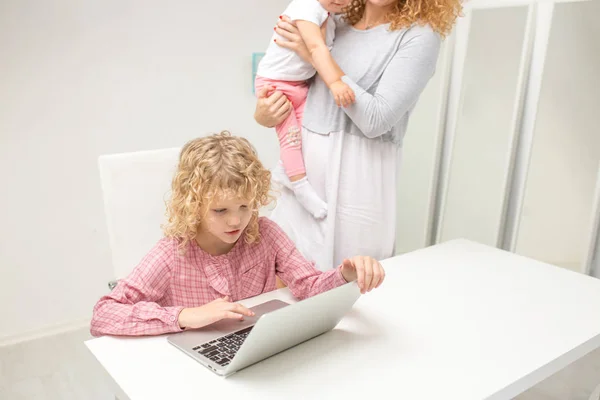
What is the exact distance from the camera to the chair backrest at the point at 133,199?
162 centimetres

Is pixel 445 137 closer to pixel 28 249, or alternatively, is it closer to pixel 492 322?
pixel 492 322

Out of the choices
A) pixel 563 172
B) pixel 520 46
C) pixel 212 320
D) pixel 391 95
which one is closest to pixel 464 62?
pixel 520 46

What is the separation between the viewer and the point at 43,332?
8.93 feet

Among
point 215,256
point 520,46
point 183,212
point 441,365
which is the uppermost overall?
point 520,46

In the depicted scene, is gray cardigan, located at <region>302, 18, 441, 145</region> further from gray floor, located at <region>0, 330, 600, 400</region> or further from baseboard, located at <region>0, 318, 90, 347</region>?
baseboard, located at <region>0, 318, 90, 347</region>

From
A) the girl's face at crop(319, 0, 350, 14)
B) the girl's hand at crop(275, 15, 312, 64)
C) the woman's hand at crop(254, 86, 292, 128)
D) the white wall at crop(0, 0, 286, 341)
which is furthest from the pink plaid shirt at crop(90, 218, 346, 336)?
the white wall at crop(0, 0, 286, 341)

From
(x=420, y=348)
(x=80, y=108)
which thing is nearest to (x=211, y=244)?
(x=420, y=348)

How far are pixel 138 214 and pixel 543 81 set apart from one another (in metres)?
1.80

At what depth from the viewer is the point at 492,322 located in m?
1.40

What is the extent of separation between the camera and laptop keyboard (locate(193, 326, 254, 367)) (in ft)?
3.84

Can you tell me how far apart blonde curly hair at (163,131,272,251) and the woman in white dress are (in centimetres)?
32

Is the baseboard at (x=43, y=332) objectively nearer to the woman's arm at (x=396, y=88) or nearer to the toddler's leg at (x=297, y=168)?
the toddler's leg at (x=297, y=168)

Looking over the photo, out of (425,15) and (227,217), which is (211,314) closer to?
(227,217)

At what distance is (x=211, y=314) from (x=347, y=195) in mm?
635
